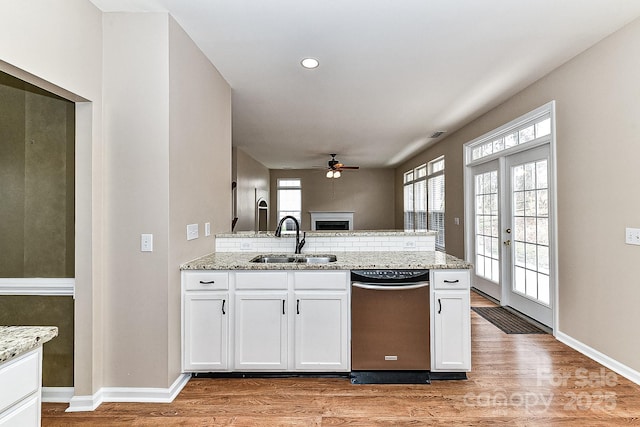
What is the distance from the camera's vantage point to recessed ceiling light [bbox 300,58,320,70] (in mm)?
3070

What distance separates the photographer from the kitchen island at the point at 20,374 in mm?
997

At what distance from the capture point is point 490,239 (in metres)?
4.75

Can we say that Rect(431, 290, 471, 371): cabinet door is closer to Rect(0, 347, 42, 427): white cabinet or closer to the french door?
the french door

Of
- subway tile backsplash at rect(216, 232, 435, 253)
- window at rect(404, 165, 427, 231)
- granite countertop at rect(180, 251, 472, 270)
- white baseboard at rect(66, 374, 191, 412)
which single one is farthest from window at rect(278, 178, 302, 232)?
white baseboard at rect(66, 374, 191, 412)

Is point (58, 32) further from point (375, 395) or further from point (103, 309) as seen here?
point (375, 395)

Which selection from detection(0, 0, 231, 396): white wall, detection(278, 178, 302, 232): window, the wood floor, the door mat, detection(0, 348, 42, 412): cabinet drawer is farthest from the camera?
detection(278, 178, 302, 232): window

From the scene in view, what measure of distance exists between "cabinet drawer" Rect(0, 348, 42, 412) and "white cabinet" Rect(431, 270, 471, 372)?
7.31 ft

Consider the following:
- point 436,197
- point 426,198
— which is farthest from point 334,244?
point 426,198

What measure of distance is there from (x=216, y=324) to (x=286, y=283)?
0.59 metres

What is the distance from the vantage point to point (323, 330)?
8.30ft

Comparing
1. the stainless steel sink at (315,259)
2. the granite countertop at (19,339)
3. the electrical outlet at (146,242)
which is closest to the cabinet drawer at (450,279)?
the stainless steel sink at (315,259)

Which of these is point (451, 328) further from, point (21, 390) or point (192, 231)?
point (21, 390)

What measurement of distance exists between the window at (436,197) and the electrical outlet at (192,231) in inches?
197

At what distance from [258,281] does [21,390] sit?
1.55 metres
